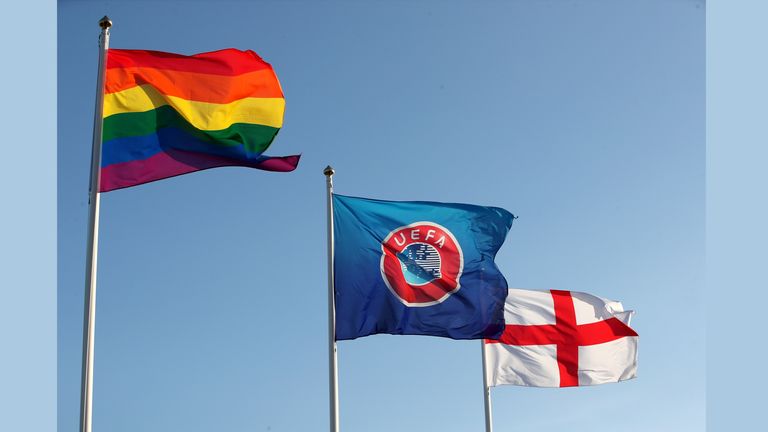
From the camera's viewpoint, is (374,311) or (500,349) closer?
(374,311)

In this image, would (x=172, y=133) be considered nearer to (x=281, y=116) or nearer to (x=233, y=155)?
(x=233, y=155)

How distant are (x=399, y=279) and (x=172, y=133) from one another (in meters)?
6.83

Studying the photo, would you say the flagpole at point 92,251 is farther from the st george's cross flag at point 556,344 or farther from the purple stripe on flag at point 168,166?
the st george's cross flag at point 556,344

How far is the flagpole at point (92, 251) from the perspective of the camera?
13.9 metres

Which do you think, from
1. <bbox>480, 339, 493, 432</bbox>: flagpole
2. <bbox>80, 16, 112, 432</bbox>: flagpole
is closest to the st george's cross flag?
<bbox>480, 339, 493, 432</bbox>: flagpole

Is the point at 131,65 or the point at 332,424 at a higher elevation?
the point at 131,65

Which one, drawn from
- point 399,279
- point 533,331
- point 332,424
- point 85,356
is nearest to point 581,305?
point 533,331

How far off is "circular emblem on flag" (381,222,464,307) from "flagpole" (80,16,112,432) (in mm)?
7842

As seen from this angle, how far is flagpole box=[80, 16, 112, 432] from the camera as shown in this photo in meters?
13.9

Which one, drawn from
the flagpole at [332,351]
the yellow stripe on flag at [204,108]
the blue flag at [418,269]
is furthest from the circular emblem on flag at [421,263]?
the yellow stripe on flag at [204,108]

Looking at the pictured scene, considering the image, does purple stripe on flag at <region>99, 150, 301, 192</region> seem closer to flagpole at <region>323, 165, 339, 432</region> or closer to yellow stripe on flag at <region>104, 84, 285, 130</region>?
yellow stripe on flag at <region>104, 84, 285, 130</region>

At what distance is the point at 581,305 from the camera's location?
2902 cm

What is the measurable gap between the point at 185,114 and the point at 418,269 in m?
7.18

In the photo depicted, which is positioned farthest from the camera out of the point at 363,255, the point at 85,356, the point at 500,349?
the point at 500,349
